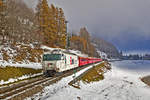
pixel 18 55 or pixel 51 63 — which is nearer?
pixel 51 63

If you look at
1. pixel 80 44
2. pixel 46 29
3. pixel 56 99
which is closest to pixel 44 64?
pixel 56 99

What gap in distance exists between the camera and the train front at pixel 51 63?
1568cm

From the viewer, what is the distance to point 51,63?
15.9 meters

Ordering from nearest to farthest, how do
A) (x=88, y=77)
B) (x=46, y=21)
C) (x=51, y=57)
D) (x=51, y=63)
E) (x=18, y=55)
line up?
(x=51, y=63), (x=51, y=57), (x=88, y=77), (x=18, y=55), (x=46, y=21)

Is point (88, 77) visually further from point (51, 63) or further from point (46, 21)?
point (46, 21)

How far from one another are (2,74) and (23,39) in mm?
17900

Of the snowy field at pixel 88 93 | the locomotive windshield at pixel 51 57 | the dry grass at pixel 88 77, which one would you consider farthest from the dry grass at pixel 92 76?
Result: the locomotive windshield at pixel 51 57

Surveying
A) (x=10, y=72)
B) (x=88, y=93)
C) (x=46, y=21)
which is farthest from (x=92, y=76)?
(x=46, y=21)

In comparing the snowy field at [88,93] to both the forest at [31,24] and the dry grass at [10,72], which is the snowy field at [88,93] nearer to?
the dry grass at [10,72]

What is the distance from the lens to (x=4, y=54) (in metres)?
19.8

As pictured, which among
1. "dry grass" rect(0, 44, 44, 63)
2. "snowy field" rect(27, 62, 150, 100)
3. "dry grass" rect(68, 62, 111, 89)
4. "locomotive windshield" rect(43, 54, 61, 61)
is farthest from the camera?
"dry grass" rect(0, 44, 44, 63)

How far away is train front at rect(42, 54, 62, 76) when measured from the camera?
1568cm

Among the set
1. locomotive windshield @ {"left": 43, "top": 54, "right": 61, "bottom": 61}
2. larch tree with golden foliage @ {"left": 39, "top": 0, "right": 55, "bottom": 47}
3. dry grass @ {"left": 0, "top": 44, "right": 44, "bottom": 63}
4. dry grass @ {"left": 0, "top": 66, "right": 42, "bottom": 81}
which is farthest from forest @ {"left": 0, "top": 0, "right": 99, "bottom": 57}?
locomotive windshield @ {"left": 43, "top": 54, "right": 61, "bottom": 61}

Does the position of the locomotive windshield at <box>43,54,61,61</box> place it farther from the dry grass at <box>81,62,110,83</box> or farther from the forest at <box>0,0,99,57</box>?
the forest at <box>0,0,99,57</box>
